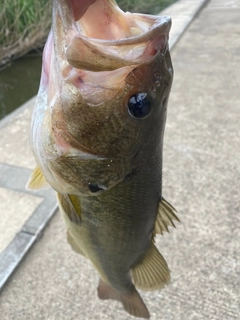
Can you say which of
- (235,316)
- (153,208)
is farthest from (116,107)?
(235,316)

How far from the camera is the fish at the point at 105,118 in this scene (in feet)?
2.88

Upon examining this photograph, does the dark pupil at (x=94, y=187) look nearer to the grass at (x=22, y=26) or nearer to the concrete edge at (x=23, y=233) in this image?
the concrete edge at (x=23, y=233)

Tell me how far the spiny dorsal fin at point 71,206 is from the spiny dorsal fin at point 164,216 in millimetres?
286

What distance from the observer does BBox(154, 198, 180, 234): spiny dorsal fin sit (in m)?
1.28

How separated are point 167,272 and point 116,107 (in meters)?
0.75

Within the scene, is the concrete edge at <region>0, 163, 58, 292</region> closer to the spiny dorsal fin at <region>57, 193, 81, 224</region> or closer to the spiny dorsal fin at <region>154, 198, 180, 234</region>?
the spiny dorsal fin at <region>57, 193, 81, 224</region>

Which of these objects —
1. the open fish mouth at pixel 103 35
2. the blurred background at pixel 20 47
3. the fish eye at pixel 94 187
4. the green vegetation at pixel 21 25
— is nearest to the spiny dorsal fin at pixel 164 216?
the fish eye at pixel 94 187

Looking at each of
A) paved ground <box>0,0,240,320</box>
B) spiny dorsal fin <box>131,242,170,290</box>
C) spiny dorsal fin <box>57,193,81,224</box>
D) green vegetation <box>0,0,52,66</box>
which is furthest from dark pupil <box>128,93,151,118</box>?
green vegetation <box>0,0,52,66</box>

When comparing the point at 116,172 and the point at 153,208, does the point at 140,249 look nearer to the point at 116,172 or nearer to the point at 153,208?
the point at 153,208

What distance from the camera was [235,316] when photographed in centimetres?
196

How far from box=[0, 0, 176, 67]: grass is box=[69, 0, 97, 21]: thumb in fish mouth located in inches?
242

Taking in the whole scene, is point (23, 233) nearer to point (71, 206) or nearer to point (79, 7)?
point (71, 206)

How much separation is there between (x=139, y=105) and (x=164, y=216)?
19.4 inches

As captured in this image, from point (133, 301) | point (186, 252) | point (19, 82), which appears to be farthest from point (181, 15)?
point (133, 301)
